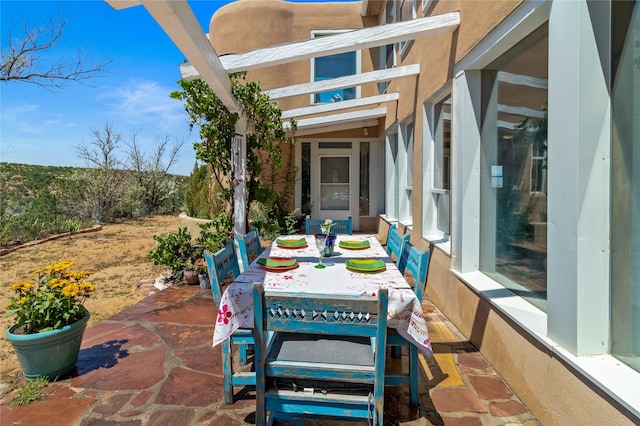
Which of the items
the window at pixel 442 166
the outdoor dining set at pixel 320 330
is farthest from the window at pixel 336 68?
the outdoor dining set at pixel 320 330

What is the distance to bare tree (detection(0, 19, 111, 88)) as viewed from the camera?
6.94 meters

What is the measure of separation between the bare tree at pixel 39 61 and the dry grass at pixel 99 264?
3651 mm

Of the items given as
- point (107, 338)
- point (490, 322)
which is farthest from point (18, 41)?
point (490, 322)

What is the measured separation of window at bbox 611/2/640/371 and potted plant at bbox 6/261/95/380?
11.5ft

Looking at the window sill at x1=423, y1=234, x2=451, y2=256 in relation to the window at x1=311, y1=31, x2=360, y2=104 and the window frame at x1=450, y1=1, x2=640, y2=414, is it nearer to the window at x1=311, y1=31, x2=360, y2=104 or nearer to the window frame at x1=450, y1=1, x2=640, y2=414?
the window frame at x1=450, y1=1, x2=640, y2=414

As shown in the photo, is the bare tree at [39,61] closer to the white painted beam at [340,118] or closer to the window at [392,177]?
the white painted beam at [340,118]

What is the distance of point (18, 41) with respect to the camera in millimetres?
6965

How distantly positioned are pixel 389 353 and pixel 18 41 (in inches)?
360

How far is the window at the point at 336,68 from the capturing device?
936 cm

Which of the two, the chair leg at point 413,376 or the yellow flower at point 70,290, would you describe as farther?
the yellow flower at point 70,290

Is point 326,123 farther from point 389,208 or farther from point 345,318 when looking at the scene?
point 345,318

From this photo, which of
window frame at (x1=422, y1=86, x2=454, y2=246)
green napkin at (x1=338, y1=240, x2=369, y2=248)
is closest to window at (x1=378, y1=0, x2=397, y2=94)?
window frame at (x1=422, y1=86, x2=454, y2=246)

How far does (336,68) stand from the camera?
942cm

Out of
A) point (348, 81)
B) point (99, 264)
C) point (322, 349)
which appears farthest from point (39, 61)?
point (322, 349)
